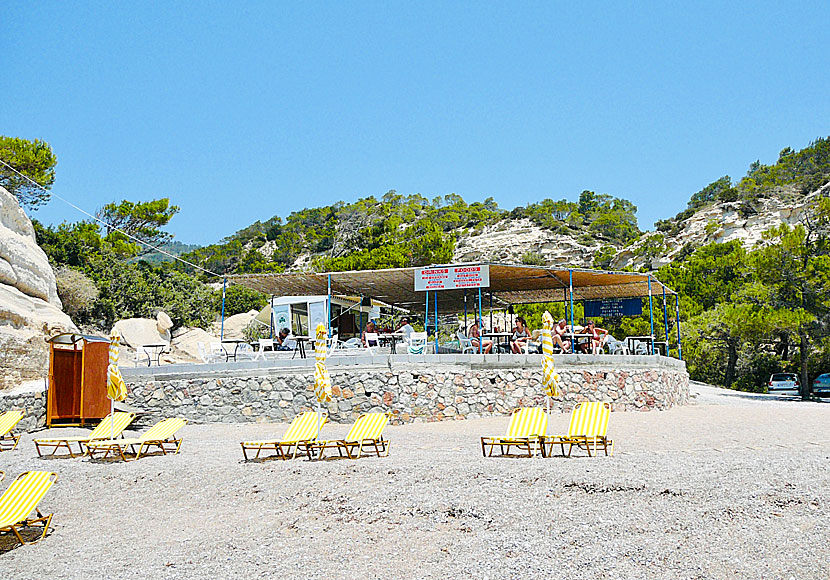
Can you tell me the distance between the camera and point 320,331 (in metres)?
11.3

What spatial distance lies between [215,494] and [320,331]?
419 centimetres

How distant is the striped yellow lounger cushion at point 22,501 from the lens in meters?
5.83

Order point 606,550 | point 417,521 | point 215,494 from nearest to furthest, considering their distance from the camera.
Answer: point 606,550 → point 417,521 → point 215,494

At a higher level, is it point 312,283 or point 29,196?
point 29,196

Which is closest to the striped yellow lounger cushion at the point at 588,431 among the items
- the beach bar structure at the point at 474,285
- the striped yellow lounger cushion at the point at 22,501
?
the beach bar structure at the point at 474,285

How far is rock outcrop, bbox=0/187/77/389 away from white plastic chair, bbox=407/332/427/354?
8.36 m

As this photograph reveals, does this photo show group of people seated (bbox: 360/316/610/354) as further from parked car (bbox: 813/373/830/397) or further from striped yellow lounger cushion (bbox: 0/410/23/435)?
parked car (bbox: 813/373/830/397)

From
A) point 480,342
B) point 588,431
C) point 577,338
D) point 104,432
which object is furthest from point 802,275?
point 104,432

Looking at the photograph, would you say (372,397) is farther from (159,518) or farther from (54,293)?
(54,293)

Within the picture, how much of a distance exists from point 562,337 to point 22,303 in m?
12.8

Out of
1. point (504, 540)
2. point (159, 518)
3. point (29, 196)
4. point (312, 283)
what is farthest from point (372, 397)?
point (29, 196)

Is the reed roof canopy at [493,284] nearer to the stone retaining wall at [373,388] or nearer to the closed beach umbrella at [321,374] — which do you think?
the stone retaining wall at [373,388]

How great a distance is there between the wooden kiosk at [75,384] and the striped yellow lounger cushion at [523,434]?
850 centimetres

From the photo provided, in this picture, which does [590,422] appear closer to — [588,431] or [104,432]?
[588,431]
